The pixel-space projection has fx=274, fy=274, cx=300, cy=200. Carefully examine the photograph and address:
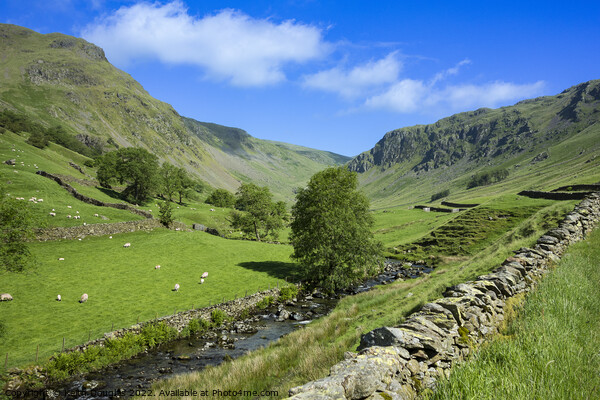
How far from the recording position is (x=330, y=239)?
40125mm

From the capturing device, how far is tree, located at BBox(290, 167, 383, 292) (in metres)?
39.9

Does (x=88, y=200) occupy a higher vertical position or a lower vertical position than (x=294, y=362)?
higher

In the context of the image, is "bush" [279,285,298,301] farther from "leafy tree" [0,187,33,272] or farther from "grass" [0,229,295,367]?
"leafy tree" [0,187,33,272]

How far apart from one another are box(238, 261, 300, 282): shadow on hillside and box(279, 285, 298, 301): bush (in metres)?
3.09

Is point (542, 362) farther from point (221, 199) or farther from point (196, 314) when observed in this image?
point (221, 199)

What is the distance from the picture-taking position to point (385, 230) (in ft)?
311

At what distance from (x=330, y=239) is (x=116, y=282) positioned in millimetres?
28282

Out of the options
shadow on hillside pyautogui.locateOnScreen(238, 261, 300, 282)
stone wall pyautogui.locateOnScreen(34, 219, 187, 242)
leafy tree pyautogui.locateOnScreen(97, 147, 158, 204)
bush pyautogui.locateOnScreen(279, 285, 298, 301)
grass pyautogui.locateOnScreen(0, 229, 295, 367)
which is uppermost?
leafy tree pyautogui.locateOnScreen(97, 147, 158, 204)

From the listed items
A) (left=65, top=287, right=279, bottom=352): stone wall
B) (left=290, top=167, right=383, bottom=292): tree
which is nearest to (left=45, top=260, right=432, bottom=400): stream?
(left=65, top=287, right=279, bottom=352): stone wall

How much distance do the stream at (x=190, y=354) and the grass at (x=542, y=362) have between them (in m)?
19.2

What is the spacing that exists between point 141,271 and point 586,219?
161ft

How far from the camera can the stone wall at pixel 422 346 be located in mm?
5488

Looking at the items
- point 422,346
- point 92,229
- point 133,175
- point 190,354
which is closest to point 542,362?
point 422,346

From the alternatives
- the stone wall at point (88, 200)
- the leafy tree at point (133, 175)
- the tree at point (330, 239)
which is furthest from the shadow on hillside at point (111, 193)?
the tree at point (330, 239)
